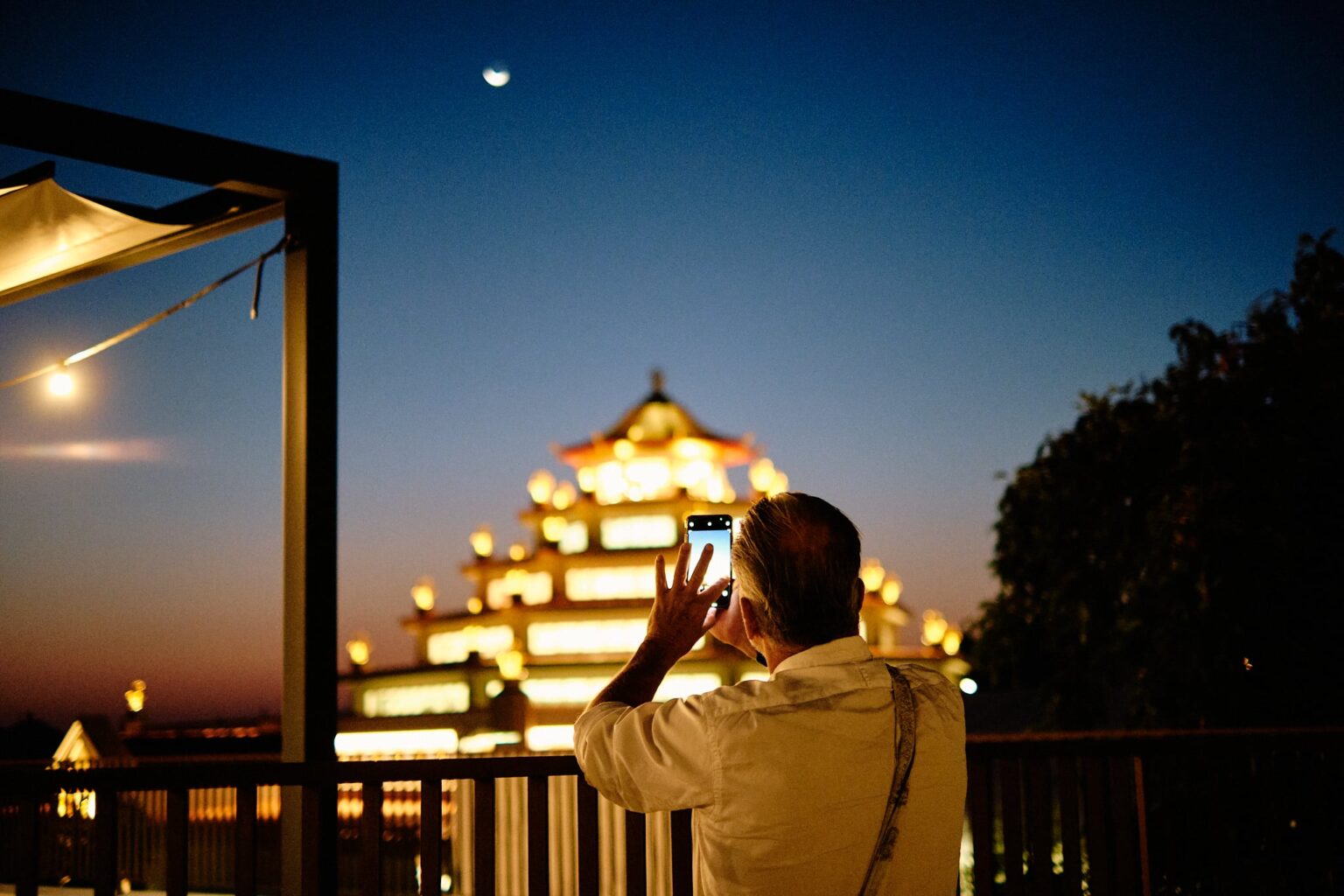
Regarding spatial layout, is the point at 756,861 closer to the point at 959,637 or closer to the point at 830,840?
the point at 830,840

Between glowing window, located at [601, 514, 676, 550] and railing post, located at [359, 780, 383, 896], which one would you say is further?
glowing window, located at [601, 514, 676, 550]

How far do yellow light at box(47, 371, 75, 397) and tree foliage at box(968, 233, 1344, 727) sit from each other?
727 centimetres

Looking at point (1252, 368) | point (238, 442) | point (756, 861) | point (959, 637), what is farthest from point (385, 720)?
point (756, 861)

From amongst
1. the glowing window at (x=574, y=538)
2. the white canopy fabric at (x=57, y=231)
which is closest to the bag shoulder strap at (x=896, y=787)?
the white canopy fabric at (x=57, y=231)

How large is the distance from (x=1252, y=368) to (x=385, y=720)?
29572 mm

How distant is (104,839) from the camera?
9.07 ft

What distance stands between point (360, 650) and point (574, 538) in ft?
24.3

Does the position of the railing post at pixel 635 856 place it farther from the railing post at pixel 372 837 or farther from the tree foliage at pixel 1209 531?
the tree foliage at pixel 1209 531

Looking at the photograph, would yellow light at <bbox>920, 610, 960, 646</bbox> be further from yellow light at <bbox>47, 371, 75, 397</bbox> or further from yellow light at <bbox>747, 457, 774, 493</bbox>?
yellow light at <bbox>47, 371, 75, 397</bbox>

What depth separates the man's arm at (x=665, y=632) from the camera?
1.97m

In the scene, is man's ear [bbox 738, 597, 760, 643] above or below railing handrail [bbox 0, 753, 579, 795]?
above

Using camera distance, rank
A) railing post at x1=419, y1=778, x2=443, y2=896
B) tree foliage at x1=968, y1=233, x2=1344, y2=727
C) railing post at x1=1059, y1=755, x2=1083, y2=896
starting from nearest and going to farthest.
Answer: railing post at x1=419, y1=778, x2=443, y2=896 < railing post at x1=1059, y1=755, x2=1083, y2=896 < tree foliage at x1=968, y1=233, x2=1344, y2=727

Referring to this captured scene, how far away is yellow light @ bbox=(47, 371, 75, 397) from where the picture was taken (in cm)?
538

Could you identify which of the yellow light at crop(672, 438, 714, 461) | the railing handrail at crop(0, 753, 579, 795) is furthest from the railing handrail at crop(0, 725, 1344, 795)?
the yellow light at crop(672, 438, 714, 461)
